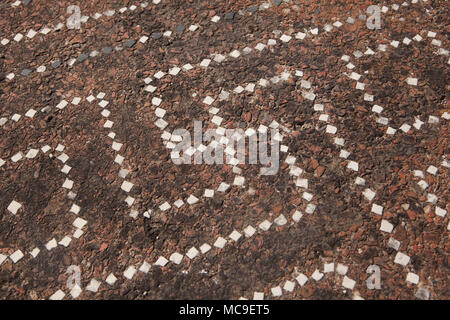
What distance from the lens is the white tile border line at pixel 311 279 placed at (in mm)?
3830

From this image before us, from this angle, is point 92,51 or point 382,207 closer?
point 382,207

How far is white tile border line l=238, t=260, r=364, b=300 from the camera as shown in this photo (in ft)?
12.6

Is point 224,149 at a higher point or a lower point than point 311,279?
higher

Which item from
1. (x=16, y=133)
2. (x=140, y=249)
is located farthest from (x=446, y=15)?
(x=16, y=133)

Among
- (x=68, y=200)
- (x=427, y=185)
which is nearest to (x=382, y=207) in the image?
(x=427, y=185)

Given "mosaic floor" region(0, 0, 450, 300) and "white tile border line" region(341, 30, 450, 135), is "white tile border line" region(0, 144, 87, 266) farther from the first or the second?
"white tile border line" region(341, 30, 450, 135)

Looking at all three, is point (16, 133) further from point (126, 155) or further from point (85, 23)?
point (85, 23)

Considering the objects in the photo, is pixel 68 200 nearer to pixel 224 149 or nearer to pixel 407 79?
pixel 224 149

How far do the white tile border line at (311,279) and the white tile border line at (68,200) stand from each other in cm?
209

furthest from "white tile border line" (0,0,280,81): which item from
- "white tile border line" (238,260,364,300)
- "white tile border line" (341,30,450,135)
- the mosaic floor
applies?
"white tile border line" (238,260,364,300)

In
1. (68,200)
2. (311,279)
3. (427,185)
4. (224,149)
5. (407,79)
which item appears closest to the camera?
(311,279)

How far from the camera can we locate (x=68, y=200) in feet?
14.9

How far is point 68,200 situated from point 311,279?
3.03 metres
